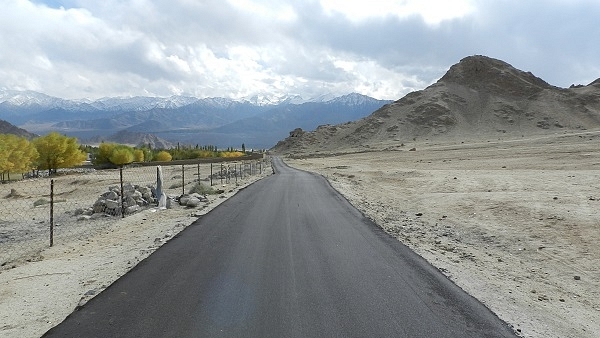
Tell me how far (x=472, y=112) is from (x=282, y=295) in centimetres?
15870

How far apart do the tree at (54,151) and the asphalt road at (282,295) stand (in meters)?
83.7

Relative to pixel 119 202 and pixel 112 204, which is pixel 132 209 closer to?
pixel 119 202

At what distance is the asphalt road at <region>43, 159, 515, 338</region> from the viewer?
5469 mm

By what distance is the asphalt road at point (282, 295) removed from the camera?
5469mm

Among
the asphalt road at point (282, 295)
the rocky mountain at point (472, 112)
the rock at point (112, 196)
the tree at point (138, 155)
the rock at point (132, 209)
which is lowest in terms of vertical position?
the rock at point (132, 209)

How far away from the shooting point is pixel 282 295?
662 cm

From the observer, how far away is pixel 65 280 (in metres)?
7.83

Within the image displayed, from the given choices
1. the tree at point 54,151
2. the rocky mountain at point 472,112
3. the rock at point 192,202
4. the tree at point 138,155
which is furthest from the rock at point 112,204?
the tree at point 138,155

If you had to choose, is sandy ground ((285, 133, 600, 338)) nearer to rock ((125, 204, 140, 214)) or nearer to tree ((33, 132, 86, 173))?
rock ((125, 204, 140, 214))

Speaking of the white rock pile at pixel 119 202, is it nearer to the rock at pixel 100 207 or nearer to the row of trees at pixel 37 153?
the rock at pixel 100 207

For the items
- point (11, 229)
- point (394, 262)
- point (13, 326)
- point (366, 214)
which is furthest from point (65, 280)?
point (11, 229)

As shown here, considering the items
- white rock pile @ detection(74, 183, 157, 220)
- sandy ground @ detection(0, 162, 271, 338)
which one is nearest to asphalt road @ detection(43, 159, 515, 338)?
sandy ground @ detection(0, 162, 271, 338)

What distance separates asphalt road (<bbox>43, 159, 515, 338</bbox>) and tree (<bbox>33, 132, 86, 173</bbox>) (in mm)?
83731

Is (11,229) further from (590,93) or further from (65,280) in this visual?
(590,93)
